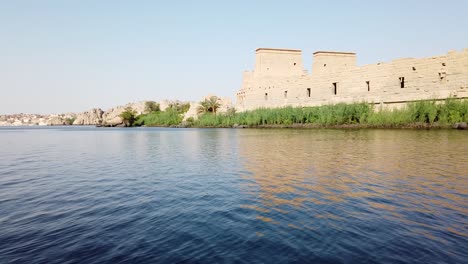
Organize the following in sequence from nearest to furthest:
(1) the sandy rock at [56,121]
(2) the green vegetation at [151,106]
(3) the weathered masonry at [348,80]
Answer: (3) the weathered masonry at [348,80] → (2) the green vegetation at [151,106] → (1) the sandy rock at [56,121]

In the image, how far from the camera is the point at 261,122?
153ft

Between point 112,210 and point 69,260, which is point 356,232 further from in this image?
point 112,210

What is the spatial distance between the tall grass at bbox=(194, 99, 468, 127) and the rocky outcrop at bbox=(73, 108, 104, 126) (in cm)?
11415

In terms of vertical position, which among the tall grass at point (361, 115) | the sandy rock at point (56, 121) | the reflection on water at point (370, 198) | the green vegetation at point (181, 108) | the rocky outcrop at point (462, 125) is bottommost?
the reflection on water at point (370, 198)

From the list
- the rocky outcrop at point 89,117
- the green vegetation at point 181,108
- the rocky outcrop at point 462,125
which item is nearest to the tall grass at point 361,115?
the rocky outcrop at point 462,125

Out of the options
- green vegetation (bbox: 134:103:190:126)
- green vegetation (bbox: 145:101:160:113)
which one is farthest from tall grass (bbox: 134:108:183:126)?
green vegetation (bbox: 145:101:160:113)

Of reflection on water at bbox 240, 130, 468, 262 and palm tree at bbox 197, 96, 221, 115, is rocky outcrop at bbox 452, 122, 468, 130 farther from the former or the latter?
palm tree at bbox 197, 96, 221, 115

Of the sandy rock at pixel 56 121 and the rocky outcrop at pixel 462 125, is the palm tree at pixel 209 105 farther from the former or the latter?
the sandy rock at pixel 56 121

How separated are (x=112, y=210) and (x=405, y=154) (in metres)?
10.7

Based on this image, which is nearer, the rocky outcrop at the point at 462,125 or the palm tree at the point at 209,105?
the rocky outcrop at the point at 462,125

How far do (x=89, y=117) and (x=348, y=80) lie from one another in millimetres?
137734

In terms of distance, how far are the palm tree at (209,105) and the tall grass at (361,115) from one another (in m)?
13.2

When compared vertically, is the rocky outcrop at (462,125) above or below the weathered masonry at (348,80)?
below

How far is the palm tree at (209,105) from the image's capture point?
65.2 meters
